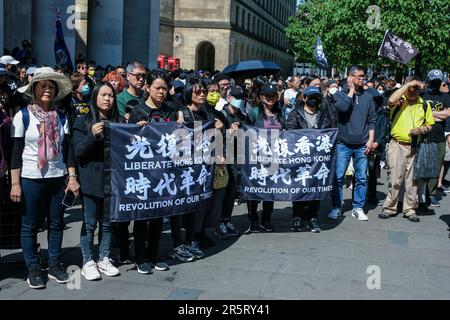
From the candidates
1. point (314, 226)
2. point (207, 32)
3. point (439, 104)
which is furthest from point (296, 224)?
point (207, 32)

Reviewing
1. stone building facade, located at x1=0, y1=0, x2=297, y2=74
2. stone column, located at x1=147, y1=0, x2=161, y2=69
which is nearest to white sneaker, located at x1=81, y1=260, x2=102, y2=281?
stone building facade, located at x1=0, y1=0, x2=297, y2=74

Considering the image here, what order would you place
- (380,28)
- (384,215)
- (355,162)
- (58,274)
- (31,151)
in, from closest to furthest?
(31,151) → (58,274) → (355,162) → (384,215) → (380,28)

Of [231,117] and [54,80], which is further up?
[54,80]

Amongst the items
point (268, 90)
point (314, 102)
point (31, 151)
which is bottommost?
point (31, 151)

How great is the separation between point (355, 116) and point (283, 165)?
1.61m

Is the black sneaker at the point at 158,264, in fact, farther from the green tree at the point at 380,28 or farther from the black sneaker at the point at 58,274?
the green tree at the point at 380,28

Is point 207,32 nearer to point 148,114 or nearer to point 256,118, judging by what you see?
point 256,118

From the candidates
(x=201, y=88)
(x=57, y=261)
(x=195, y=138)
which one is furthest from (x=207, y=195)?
(x=57, y=261)

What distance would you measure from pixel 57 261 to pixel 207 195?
1719 millimetres

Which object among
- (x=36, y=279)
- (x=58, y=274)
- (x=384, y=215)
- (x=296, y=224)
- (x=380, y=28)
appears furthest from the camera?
(x=380, y=28)

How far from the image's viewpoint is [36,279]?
532cm

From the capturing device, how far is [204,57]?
197 feet

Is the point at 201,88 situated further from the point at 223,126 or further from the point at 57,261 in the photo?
the point at 57,261
